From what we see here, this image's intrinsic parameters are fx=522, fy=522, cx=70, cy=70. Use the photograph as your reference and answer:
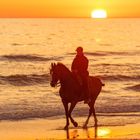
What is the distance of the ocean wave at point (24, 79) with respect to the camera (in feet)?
116

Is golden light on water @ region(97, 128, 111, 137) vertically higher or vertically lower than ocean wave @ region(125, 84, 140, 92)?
lower

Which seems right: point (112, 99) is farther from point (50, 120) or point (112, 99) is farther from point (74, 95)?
point (74, 95)

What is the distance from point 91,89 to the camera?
19156 millimetres

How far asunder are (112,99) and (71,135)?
33.2ft

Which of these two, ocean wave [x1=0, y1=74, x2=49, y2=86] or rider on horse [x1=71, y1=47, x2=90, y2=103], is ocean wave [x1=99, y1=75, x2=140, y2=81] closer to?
ocean wave [x1=0, y1=74, x2=49, y2=86]

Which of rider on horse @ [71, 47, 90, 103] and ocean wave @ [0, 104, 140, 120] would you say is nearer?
rider on horse @ [71, 47, 90, 103]

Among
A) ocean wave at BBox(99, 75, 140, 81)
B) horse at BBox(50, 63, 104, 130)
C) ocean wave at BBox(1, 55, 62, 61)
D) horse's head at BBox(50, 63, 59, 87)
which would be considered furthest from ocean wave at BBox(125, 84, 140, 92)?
ocean wave at BBox(1, 55, 62, 61)

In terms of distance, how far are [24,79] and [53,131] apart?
19.9 meters

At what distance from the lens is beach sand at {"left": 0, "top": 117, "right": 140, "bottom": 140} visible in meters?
16.4

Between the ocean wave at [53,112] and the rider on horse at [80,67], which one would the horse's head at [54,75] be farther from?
the ocean wave at [53,112]

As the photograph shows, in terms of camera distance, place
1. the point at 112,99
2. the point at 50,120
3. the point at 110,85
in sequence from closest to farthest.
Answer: the point at 50,120, the point at 112,99, the point at 110,85

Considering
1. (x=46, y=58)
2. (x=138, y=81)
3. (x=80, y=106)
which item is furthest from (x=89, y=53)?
(x=80, y=106)

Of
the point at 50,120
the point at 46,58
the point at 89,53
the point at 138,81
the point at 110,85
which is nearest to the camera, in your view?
the point at 50,120

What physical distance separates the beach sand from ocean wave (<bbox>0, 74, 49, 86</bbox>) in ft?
50.5
